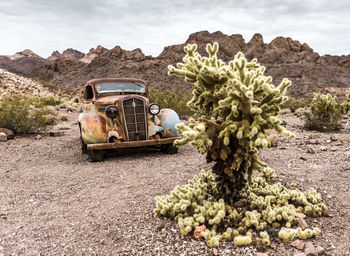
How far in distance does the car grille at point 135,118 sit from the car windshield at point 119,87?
1.19 m

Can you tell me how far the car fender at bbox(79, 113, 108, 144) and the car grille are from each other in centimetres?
59

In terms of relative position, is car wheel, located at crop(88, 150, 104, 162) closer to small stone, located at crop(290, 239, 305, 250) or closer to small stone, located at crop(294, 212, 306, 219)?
small stone, located at crop(294, 212, 306, 219)

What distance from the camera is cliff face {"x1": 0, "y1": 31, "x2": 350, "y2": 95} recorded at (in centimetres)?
4475

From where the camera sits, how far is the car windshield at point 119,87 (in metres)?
7.99

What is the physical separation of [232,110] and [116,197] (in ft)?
8.10

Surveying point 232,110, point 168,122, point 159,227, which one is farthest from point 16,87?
point 232,110

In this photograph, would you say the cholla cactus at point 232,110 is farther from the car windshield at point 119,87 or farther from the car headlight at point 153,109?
the car windshield at point 119,87

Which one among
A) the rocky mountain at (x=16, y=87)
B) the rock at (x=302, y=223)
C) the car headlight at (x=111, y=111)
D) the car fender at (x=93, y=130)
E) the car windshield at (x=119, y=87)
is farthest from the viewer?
the rocky mountain at (x=16, y=87)

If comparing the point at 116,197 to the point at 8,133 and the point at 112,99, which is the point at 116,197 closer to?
the point at 112,99

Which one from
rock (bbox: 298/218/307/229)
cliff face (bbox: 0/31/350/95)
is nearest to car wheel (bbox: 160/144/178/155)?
rock (bbox: 298/218/307/229)

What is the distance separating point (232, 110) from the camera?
306 centimetres

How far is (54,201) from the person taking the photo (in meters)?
4.57

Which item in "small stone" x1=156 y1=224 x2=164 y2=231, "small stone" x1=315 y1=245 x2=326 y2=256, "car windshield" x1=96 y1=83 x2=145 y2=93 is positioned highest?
"car windshield" x1=96 y1=83 x2=145 y2=93

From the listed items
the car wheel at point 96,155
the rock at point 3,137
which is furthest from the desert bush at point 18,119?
the car wheel at point 96,155
